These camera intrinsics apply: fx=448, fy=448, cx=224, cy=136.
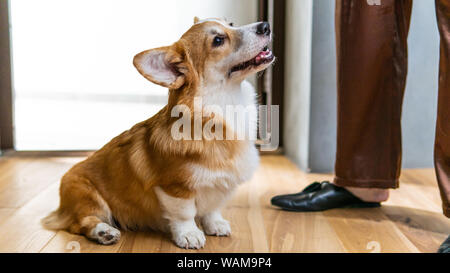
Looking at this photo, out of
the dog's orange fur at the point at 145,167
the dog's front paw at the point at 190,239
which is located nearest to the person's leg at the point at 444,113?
the dog's orange fur at the point at 145,167

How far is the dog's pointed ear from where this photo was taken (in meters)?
1.18

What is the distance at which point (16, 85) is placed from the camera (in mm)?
2734

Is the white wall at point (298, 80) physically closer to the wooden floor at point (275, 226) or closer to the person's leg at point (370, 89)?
the wooden floor at point (275, 226)

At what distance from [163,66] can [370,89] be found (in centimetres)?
82

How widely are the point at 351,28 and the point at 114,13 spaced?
133 cm

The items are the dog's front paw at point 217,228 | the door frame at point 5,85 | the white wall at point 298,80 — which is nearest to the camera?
the dog's front paw at point 217,228

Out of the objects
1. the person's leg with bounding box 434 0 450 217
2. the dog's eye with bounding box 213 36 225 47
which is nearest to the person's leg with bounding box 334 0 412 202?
the person's leg with bounding box 434 0 450 217

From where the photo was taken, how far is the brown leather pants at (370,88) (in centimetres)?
161

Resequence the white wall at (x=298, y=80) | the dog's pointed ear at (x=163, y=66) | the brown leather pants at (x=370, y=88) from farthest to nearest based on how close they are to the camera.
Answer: the white wall at (x=298, y=80), the brown leather pants at (x=370, y=88), the dog's pointed ear at (x=163, y=66)

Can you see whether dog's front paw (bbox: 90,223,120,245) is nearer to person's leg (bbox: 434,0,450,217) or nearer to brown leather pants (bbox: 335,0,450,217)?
brown leather pants (bbox: 335,0,450,217)

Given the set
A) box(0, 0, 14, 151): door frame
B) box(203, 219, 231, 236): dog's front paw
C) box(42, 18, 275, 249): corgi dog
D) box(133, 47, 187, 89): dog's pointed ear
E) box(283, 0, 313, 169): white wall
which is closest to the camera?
box(133, 47, 187, 89): dog's pointed ear

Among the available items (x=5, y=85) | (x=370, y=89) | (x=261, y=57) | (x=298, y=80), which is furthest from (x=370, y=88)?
(x=5, y=85)

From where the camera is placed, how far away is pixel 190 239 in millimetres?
1335

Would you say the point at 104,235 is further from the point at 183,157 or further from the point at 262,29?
the point at 262,29
